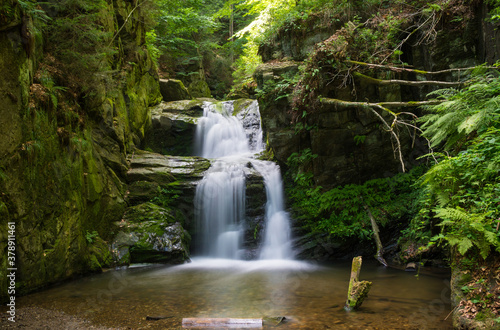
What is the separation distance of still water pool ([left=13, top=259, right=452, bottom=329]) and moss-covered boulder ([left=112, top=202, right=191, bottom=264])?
0.56m

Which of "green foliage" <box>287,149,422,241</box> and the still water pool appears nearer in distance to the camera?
the still water pool

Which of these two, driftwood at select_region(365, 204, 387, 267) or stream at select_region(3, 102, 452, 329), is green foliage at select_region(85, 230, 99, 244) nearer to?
stream at select_region(3, 102, 452, 329)

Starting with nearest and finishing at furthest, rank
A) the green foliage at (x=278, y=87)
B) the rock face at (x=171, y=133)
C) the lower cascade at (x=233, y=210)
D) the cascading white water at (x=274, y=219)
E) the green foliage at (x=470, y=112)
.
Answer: the green foliage at (x=470, y=112)
the cascading white water at (x=274, y=219)
the lower cascade at (x=233, y=210)
the green foliage at (x=278, y=87)
the rock face at (x=171, y=133)

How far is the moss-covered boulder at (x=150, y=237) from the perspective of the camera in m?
8.57

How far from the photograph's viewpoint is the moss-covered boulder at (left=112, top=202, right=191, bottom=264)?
8.57 meters

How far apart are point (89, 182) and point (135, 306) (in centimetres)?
384

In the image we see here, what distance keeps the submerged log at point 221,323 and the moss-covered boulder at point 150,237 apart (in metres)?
4.48

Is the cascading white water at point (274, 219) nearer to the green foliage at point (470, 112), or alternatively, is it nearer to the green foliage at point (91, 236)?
the green foliage at point (91, 236)

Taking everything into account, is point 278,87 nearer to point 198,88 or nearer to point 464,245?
point 464,245

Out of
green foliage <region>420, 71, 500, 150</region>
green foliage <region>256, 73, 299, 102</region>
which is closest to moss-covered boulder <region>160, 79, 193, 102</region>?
green foliage <region>256, 73, 299, 102</region>

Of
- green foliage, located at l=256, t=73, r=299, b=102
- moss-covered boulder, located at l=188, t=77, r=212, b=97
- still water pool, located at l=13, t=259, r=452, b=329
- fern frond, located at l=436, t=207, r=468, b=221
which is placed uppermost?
moss-covered boulder, located at l=188, t=77, r=212, b=97

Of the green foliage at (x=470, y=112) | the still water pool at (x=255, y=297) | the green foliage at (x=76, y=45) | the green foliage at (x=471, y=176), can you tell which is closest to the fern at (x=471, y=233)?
the green foliage at (x=471, y=176)

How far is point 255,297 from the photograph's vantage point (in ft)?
19.3

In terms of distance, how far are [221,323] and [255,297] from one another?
150cm
